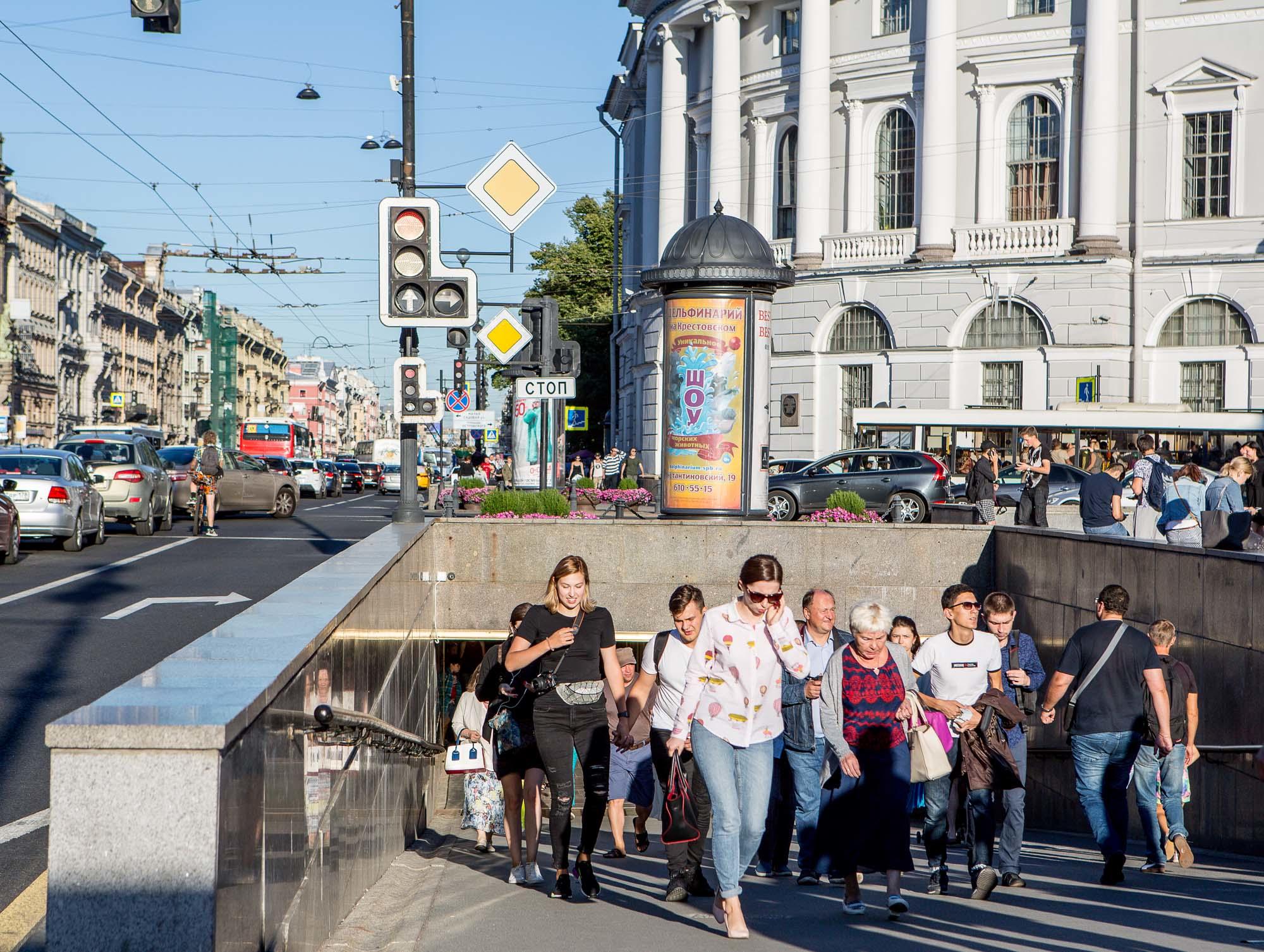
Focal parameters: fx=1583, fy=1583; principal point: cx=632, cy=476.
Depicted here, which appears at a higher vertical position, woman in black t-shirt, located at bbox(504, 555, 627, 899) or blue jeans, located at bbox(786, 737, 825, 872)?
woman in black t-shirt, located at bbox(504, 555, 627, 899)

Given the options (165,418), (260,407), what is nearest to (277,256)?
(165,418)

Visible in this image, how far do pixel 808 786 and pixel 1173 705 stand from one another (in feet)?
8.14

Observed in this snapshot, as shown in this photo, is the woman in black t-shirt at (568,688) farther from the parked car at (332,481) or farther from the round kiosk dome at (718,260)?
the parked car at (332,481)

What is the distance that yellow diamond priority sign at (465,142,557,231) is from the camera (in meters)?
16.0

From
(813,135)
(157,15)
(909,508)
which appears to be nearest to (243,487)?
(909,508)

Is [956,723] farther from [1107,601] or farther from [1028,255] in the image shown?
[1028,255]

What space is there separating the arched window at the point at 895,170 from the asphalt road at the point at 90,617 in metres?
20.5

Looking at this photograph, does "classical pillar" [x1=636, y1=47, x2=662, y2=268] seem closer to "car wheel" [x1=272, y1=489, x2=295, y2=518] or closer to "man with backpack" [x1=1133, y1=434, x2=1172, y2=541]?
"car wheel" [x1=272, y1=489, x2=295, y2=518]

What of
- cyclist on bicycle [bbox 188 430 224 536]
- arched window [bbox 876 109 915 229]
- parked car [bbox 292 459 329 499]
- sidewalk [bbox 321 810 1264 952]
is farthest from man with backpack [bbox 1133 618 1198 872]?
parked car [bbox 292 459 329 499]

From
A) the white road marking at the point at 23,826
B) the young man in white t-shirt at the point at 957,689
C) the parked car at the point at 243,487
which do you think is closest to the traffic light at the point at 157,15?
the white road marking at the point at 23,826

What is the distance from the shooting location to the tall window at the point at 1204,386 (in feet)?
129

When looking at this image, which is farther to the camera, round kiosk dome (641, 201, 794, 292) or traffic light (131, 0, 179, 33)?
round kiosk dome (641, 201, 794, 292)

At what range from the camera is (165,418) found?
12694cm

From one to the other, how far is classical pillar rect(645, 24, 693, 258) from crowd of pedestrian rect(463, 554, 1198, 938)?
43212 mm
